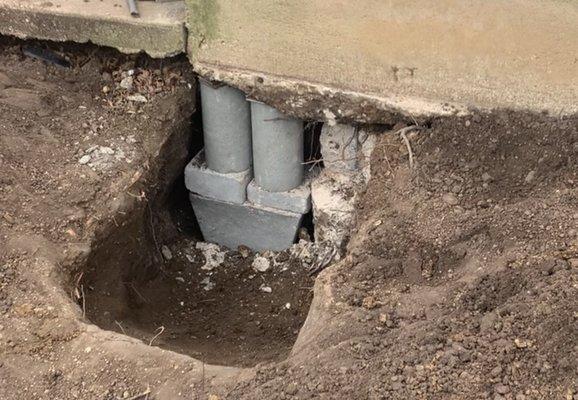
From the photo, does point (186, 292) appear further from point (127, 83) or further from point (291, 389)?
point (291, 389)

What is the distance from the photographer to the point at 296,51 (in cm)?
352

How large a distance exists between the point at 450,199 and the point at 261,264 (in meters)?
1.56

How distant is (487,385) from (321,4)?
1929 millimetres

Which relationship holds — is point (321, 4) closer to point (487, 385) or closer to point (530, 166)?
point (530, 166)

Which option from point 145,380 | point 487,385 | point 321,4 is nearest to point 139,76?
point 321,4

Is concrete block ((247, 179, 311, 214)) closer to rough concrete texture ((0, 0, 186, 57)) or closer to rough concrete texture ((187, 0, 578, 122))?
rough concrete texture ((187, 0, 578, 122))

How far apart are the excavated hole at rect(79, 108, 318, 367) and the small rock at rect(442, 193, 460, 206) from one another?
3.77 ft

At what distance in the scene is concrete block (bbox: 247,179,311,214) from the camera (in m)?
4.20

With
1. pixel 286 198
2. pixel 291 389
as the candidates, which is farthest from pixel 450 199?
pixel 291 389

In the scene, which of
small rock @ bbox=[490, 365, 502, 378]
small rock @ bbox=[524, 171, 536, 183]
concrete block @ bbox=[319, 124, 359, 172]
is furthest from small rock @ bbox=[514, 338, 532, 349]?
concrete block @ bbox=[319, 124, 359, 172]

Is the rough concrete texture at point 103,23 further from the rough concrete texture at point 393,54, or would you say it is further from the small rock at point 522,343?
the small rock at point 522,343

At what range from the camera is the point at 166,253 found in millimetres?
4395

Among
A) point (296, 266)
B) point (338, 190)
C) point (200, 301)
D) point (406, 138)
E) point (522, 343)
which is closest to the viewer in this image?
point (522, 343)

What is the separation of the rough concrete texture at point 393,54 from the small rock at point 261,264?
1166 millimetres
